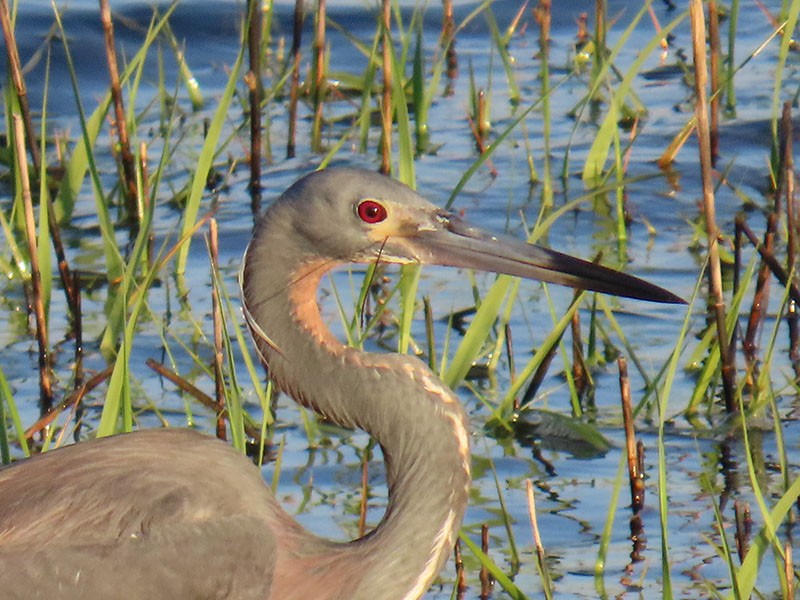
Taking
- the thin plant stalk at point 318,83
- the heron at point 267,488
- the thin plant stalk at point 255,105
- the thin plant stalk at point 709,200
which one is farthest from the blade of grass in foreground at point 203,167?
the thin plant stalk at point 318,83

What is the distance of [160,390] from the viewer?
5.66m

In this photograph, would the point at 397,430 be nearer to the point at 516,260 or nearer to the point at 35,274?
the point at 516,260

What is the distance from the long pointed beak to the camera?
13.7ft

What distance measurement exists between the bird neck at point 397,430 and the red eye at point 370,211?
0.25m

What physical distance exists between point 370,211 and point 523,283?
96.8 inches

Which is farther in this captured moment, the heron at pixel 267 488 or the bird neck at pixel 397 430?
the bird neck at pixel 397 430

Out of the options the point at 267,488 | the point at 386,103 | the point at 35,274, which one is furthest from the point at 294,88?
the point at 267,488

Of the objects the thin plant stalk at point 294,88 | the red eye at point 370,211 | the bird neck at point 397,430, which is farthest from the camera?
the thin plant stalk at point 294,88

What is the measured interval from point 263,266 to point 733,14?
3367 millimetres

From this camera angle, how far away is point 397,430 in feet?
13.1

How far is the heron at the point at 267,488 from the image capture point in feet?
12.5

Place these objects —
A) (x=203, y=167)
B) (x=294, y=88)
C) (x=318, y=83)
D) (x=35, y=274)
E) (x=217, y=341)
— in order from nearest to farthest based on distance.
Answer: (x=217, y=341), (x=35, y=274), (x=203, y=167), (x=294, y=88), (x=318, y=83)

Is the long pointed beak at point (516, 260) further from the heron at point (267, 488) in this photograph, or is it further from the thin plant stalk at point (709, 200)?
the thin plant stalk at point (709, 200)

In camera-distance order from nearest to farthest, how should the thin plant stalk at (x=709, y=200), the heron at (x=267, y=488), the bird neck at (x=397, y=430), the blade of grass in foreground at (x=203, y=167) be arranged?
1. the heron at (x=267, y=488)
2. the bird neck at (x=397, y=430)
3. the thin plant stalk at (x=709, y=200)
4. the blade of grass in foreground at (x=203, y=167)
